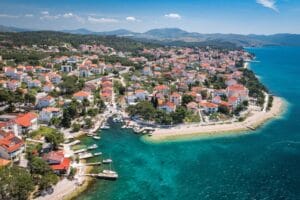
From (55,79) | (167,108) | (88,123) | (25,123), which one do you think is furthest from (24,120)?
(55,79)

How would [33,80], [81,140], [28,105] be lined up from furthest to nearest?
[33,80], [28,105], [81,140]

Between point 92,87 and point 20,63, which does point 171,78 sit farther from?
point 20,63

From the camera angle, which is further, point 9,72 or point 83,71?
point 83,71

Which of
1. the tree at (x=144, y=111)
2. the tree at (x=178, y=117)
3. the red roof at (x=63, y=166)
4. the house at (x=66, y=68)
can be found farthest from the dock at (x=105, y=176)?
the house at (x=66, y=68)

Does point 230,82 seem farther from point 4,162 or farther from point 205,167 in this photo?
point 4,162

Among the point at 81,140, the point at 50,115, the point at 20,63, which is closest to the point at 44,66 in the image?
the point at 20,63

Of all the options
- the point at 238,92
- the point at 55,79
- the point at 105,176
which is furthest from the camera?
the point at 55,79
